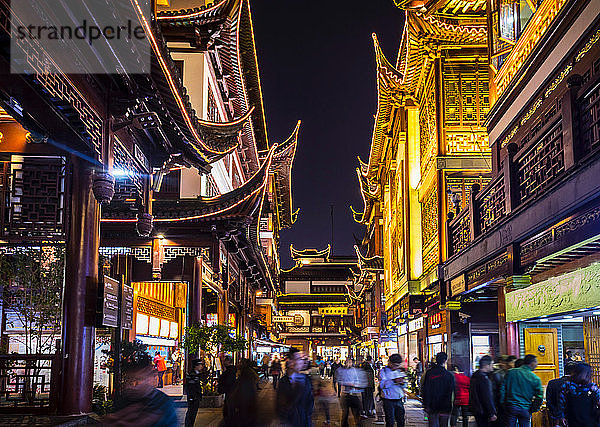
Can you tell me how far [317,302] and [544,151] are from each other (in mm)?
76699

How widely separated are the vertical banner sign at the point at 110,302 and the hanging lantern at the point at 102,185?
122 cm

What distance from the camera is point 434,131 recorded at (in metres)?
21.1

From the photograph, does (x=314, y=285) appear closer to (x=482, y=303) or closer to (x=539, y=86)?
(x=482, y=303)

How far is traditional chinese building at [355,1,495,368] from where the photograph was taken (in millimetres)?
19688

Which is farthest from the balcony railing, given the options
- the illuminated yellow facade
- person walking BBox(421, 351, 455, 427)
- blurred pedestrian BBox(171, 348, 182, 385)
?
blurred pedestrian BBox(171, 348, 182, 385)

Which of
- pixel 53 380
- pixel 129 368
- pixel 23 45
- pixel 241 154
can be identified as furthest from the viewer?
pixel 241 154

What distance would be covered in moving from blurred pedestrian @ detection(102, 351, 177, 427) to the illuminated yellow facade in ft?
42.0

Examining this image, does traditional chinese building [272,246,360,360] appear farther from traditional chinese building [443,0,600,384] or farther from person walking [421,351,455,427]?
person walking [421,351,455,427]

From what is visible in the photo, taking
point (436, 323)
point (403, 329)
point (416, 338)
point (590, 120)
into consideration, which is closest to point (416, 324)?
point (416, 338)

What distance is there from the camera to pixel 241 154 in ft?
129

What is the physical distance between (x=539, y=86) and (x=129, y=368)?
816cm

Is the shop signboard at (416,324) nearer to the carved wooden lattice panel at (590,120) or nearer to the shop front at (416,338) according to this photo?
the shop front at (416,338)

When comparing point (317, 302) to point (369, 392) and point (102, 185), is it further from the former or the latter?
point (102, 185)

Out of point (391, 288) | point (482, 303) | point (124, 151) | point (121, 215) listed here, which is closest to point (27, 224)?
point (124, 151)
